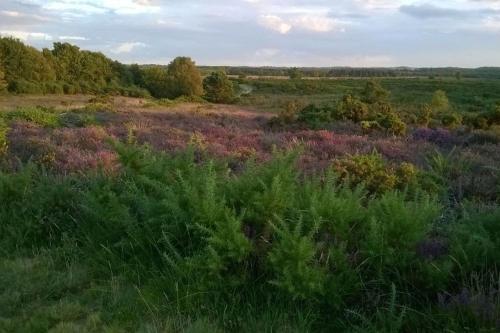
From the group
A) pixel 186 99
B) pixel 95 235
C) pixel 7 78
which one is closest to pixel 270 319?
pixel 95 235

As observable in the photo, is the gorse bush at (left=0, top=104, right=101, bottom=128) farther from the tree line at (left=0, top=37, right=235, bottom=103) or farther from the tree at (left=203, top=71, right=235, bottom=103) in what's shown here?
the tree at (left=203, top=71, right=235, bottom=103)

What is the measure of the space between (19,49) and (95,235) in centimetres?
5537

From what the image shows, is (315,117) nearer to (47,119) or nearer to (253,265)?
(47,119)

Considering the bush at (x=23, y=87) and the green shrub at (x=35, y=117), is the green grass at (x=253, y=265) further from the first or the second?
the bush at (x=23, y=87)

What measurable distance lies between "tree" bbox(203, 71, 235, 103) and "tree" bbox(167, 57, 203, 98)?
1.08 metres

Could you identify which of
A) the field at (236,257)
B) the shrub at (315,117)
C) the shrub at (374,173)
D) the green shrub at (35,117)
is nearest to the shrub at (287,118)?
the shrub at (315,117)

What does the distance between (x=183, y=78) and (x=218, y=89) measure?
3756mm

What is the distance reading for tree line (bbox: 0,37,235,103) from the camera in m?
53.7

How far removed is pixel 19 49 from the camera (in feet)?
182

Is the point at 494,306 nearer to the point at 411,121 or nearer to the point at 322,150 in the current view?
the point at 322,150

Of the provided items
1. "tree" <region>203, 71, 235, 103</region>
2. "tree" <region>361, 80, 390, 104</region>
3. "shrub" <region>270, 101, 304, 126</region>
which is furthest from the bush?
"shrub" <region>270, 101, 304, 126</region>

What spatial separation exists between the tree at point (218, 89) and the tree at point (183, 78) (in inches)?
42.6

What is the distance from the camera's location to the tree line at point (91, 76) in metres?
53.7

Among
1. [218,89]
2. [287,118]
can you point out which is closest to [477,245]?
[287,118]
